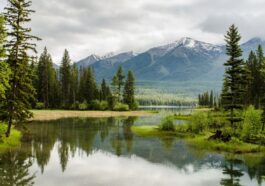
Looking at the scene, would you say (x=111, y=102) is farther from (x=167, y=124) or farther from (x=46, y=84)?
(x=167, y=124)

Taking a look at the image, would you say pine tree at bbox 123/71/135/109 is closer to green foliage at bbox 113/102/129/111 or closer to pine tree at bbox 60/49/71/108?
green foliage at bbox 113/102/129/111

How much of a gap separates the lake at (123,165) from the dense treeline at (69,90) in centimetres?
7740

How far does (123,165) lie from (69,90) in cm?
10529

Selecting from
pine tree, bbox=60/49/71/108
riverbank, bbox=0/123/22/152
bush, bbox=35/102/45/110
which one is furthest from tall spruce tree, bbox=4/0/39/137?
pine tree, bbox=60/49/71/108

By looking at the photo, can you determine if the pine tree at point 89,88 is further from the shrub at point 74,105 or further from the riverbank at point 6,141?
the riverbank at point 6,141

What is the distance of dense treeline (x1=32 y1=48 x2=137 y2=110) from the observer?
125 meters

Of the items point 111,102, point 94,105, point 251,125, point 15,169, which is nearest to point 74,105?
point 94,105

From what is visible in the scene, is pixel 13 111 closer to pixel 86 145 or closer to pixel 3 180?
pixel 86 145

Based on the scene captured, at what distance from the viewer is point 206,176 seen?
28.5 metres

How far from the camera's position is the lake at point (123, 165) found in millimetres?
26609

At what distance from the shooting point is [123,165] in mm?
32375

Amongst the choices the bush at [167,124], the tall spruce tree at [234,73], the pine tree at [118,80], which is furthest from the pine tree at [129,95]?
the tall spruce tree at [234,73]

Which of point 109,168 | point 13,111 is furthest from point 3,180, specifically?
point 13,111

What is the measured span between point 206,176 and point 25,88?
24.8 metres
